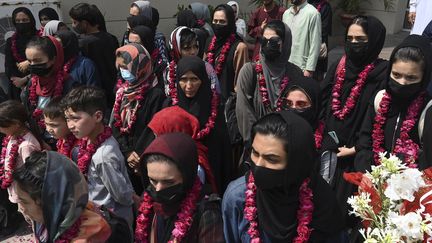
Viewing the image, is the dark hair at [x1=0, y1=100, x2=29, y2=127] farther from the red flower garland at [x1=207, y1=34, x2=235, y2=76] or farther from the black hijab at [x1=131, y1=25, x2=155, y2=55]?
the red flower garland at [x1=207, y1=34, x2=235, y2=76]

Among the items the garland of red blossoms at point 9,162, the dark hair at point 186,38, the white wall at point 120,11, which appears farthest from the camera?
the white wall at point 120,11

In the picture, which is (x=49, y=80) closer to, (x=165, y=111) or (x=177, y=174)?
(x=165, y=111)

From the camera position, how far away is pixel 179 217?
239 centimetres

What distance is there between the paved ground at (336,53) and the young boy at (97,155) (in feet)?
5.36

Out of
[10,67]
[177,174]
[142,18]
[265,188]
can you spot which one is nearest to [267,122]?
[265,188]

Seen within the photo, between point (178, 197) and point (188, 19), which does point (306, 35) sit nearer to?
point (188, 19)

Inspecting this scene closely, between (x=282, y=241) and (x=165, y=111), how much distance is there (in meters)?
1.51

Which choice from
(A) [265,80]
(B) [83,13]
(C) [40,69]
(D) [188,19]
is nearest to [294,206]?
(A) [265,80]

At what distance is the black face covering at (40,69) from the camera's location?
393 cm

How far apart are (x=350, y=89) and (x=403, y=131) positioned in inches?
28.7

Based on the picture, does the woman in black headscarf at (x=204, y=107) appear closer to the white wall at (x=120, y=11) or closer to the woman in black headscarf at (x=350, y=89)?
the woman in black headscarf at (x=350, y=89)

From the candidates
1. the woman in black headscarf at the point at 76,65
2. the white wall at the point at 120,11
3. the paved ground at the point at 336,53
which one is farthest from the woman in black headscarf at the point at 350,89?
the white wall at the point at 120,11

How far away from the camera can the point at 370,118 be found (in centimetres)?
328

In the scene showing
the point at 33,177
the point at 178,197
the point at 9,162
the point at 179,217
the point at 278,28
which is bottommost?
the point at 9,162
